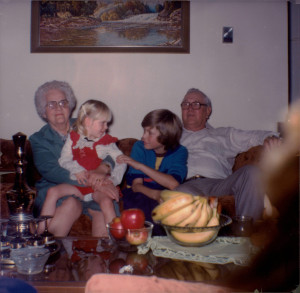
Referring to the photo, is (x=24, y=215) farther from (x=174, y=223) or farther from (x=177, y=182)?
A: (x=177, y=182)

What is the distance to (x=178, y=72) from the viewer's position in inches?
123

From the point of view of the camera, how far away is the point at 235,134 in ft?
9.08

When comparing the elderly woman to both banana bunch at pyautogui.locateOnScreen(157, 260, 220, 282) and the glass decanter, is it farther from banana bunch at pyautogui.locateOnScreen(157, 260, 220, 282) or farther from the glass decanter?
banana bunch at pyautogui.locateOnScreen(157, 260, 220, 282)

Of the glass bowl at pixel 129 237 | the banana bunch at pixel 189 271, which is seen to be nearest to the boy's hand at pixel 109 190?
the glass bowl at pixel 129 237

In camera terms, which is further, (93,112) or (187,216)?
(93,112)

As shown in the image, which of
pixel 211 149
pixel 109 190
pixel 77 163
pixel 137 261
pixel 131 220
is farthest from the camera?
pixel 211 149

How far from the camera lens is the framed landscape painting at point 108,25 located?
3.02m

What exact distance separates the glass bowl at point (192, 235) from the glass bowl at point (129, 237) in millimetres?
84

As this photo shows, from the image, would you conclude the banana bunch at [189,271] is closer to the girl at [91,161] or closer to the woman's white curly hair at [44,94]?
the girl at [91,161]

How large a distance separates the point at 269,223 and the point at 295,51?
2.27 m

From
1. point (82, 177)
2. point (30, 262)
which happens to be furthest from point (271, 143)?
point (30, 262)

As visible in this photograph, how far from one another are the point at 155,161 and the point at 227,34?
1438mm

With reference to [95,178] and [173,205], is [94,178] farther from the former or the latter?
[173,205]

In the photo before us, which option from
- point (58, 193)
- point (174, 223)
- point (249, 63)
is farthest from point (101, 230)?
point (249, 63)
